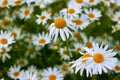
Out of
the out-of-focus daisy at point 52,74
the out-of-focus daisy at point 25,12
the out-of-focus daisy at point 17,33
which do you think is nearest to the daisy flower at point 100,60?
the out-of-focus daisy at point 52,74

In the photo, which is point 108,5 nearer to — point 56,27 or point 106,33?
point 106,33

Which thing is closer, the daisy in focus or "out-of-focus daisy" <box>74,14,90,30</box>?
"out-of-focus daisy" <box>74,14,90,30</box>

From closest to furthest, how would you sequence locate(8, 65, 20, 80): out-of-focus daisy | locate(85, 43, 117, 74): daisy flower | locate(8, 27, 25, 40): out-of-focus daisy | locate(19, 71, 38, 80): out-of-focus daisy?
locate(85, 43, 117, 74): daisy flower → locate(19, 71, 38, 80): out-of-focus daisy → locate(8, 65, 20, 80): out-of-focus daisy → locate(8, 27, 25, 40): out-of-focus daisy

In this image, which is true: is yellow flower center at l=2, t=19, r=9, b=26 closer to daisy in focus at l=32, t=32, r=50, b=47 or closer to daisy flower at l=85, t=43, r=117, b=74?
daisy in focus at l=32, t=32, r=50, b=47

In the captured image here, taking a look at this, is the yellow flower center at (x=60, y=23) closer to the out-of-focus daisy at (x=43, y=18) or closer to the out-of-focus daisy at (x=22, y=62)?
the out-of-focus daisy at (x=43, y=18)

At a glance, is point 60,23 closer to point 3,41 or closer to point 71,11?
point 71,11

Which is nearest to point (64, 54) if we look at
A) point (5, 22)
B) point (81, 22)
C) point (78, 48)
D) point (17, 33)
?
point (78, 48)

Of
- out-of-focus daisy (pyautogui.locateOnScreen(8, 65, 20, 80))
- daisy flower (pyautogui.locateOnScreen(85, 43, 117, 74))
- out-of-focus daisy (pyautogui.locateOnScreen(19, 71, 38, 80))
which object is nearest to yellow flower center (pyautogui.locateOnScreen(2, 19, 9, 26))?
out-of-focus daisy (pyautogui.locateOnScreen(8, 65, 20, 80))
